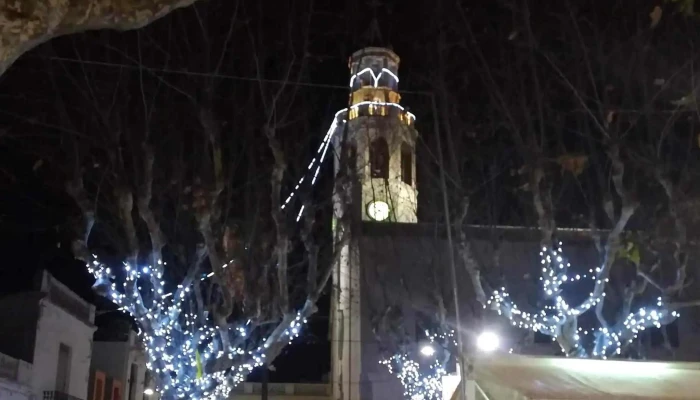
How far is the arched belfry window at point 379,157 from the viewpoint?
2745cm

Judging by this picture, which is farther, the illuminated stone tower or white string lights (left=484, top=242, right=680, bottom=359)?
the illuminated stone tower

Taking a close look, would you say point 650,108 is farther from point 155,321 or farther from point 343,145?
point 155,321

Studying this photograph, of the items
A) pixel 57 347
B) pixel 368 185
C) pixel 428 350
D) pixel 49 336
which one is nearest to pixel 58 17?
pixel 49 336

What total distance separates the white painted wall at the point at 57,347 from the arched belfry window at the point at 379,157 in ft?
37.1

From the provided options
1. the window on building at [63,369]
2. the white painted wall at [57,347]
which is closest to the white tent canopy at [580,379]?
the white painted wall at [57,347]

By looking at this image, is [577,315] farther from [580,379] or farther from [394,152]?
[394,152]

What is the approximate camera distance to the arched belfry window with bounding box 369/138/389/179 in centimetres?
2745

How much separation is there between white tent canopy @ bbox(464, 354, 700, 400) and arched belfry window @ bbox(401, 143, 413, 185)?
21958mm

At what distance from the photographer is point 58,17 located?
15.1 feet

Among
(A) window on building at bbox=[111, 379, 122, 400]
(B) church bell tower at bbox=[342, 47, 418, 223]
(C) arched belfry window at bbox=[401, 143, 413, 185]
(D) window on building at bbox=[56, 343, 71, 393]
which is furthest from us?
(C) arched belfry window at bbox=[401, 143, 413, 185]

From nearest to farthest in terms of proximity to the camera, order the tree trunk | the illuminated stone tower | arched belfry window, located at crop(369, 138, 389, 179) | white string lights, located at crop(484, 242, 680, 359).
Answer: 1. the tree trunk
2. white string lights, located at crop(484, 242, 680, 359)
3. the illuminated stone tower
4. arched belfry window, located at crop(369, 138, 389, 179)

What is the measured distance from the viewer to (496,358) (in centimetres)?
819

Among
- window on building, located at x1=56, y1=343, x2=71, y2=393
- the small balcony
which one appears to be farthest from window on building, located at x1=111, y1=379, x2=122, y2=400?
the small balcony

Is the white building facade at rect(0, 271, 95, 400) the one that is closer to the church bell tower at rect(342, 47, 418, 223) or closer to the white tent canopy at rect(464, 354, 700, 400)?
the church bell tower at rect(342, 47, 418, 223)
